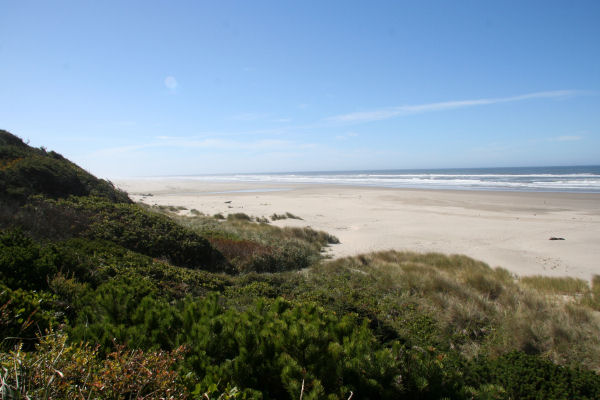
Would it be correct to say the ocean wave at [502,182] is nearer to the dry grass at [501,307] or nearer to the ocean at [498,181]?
the ocean at [498,181]

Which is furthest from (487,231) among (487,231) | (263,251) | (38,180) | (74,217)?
(38,180)

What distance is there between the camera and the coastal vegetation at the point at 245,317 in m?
2.38

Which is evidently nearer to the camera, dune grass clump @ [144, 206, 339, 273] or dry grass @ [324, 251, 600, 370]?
dry grass @ [324, 251, 600, 370]

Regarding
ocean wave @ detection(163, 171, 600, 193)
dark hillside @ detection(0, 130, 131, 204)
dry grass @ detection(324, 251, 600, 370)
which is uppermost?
dark hillside @ detection(0, 130, 131, 204)

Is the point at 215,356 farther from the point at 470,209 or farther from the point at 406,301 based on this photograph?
the point at 470,209

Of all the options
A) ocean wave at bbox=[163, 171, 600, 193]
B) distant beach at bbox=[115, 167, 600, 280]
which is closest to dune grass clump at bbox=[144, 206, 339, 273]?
distant beach at bbox=[115, 167, 600, 280]

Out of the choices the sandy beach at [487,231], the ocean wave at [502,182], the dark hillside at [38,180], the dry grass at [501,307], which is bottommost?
the sandy beach at [487,231]

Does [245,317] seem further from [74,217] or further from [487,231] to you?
[487,231]

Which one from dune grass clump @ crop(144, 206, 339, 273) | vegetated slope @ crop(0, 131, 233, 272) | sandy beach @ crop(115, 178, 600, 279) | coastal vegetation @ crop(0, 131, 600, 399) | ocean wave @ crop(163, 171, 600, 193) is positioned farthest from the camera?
ocean wave @ crop(163, 171, 600, 193)

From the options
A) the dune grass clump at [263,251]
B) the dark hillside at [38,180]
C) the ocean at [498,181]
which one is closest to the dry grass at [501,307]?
the dune grass clump at [263,251]

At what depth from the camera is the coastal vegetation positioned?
7.81ft

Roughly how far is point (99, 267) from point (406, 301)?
5621 mm

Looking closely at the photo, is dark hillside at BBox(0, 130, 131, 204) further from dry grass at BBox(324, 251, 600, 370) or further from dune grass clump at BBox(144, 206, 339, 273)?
dry grass at BBox(324, 251, 600, 370)

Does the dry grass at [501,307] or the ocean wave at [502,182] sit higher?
the ocean wave at [502,182]
